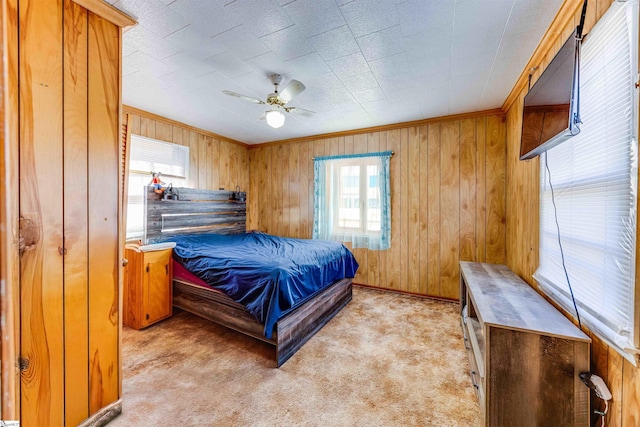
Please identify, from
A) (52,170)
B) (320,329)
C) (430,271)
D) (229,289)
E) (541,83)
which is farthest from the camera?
(430,271)

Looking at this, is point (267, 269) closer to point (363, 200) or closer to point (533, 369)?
point (533, 369)

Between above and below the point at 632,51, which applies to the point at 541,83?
above

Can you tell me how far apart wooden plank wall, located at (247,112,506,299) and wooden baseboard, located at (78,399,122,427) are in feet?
10.5

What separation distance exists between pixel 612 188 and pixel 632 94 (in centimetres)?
38

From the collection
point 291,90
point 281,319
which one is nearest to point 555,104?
point 291,90

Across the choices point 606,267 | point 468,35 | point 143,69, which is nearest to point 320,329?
point 606,267

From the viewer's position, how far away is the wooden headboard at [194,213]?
3.33m

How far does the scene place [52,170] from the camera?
130 cm

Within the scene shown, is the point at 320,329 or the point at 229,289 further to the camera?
the point at 320,329

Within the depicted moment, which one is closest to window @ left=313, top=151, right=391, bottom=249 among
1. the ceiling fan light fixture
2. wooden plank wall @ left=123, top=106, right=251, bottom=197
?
wooden plank wall @ left=123, top=106, right=251, bottom=197

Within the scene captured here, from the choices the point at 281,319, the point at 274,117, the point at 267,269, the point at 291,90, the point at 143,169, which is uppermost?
the point at 291,90

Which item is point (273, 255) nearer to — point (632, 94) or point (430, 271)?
point (430, 271)

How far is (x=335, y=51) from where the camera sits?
79.0 inches

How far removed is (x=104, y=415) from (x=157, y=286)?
141 cm
